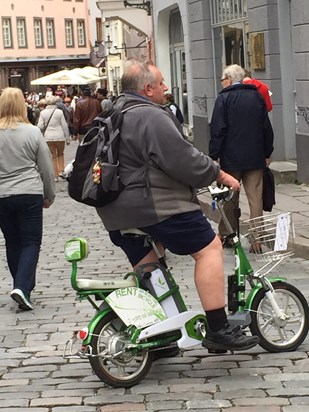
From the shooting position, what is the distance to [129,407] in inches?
195

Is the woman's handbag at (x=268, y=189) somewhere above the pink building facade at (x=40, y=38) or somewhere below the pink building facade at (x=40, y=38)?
below

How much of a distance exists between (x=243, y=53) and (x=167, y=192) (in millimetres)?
12939

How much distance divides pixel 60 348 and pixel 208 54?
14183 mm

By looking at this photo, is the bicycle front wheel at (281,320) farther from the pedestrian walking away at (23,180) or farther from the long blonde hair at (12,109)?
the long blonde hair at (12,109)

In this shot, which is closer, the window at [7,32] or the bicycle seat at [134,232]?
the bicycle seat at [134,232]

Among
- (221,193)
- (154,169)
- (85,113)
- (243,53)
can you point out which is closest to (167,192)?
(154,169)

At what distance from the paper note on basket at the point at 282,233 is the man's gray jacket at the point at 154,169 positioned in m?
0.58

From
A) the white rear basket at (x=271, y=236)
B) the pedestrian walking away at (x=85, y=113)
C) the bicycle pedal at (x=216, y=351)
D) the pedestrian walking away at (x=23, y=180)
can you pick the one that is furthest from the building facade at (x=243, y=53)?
the bicycle pedal at (x=216, y=351)

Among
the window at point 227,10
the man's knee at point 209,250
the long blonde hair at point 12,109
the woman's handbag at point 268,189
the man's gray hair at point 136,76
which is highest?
the window at point 227,10

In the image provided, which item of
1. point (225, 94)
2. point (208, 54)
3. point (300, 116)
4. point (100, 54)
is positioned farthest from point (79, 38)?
point (225, 94)

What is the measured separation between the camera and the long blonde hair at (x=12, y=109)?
7.34m

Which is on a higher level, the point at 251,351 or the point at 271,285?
the point at 271,285

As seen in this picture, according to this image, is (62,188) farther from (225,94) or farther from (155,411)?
(155,411)

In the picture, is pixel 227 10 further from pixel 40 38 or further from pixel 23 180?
pixel 40 38
